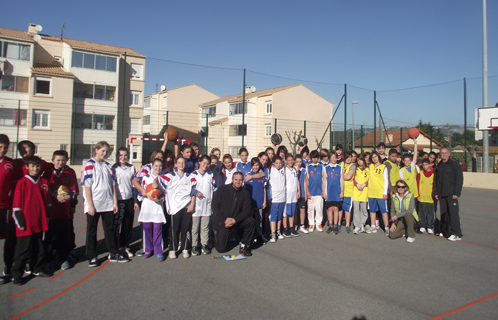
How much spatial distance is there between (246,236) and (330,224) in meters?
2.53

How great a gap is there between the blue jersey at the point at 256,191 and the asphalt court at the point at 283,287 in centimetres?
89

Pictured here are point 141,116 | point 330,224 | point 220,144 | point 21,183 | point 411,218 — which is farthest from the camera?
point 220,144

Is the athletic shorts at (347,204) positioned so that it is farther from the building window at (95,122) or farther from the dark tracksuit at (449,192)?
the building window at (95,122)

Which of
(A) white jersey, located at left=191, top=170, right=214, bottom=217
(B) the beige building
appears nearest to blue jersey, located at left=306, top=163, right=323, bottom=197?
(A) white jersey, located at left=191, top=170, right=214, bottom=217

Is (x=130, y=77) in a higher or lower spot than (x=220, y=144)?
higher

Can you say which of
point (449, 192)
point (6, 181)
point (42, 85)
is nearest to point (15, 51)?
point (42, 85)

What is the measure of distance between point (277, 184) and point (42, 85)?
28.9 meters

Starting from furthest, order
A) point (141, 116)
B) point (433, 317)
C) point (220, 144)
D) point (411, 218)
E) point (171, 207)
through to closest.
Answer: point (220, 144), point (141, 116), point (411, 218), point (171, 207), point (433, 317)

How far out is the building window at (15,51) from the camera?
27.7m

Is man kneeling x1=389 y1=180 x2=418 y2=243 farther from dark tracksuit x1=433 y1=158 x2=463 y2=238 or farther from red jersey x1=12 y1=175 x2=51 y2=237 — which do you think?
red jersey x1=12 y1=175 x2=51 y2=237

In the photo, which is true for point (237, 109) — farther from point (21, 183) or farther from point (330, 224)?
point (21, 183)

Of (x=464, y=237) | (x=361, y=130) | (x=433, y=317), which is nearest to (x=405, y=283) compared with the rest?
(x=433, y=317)

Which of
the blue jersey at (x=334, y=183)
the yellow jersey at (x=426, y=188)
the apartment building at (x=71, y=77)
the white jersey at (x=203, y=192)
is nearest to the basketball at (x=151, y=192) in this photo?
the white jersey at (x=203, y=192)

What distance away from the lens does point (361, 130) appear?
18.9 m
